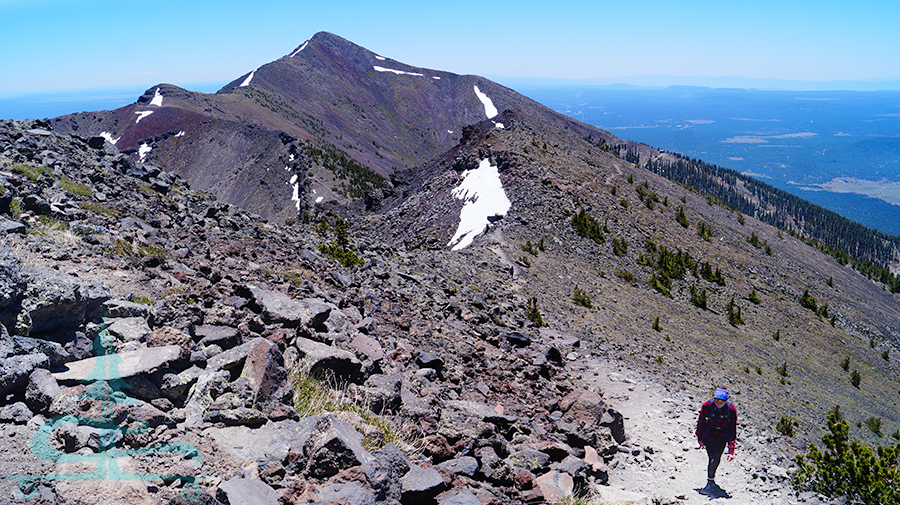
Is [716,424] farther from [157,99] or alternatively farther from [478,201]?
[157,99]

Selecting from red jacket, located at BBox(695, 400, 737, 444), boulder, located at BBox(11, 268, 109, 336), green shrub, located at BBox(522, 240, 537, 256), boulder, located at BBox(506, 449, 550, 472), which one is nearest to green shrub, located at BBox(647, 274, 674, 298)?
green shrub, located at BBox(522, 240, 537, 256)

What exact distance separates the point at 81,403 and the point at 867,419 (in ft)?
69.9

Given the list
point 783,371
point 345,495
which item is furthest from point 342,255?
point 783,371

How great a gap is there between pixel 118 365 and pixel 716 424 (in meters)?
9.67

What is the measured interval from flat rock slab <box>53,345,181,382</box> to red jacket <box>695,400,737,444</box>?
29.9 feet

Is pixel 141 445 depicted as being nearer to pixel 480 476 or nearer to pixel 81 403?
pixel 81 403

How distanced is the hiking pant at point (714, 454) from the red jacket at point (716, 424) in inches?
2.3

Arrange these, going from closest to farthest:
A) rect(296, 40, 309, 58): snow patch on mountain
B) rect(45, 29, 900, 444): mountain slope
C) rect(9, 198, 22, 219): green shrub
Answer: rect(9, 198, 22, 219): green shrub → rect(45, 29, 900, 444): mountain slope → rect(296, 40, 309, 58): snow patch on mountain

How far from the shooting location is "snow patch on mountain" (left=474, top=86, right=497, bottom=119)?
13406 centimetres

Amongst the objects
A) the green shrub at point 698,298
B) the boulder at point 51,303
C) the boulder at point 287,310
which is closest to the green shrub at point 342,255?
the boulder at point 287,310

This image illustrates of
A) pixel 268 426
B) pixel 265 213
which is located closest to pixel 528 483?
pixel 268 426

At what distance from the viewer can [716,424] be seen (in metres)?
9.09

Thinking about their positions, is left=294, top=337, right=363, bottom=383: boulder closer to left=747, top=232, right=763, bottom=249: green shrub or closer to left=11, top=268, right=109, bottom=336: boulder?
left=11, top=268, right=109, bottom=336: boulder

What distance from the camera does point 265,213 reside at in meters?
57.1
